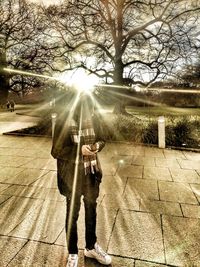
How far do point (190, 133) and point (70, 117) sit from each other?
8.98 metres

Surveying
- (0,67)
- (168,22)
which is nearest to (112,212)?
(168,22)

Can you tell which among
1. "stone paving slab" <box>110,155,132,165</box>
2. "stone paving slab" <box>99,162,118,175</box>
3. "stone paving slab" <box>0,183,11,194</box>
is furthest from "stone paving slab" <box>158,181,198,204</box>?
"stone paving slab" <box>0,183,11,194</box>

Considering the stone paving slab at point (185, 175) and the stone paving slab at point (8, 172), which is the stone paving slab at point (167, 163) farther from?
the stone paving slab at point (8, 172)

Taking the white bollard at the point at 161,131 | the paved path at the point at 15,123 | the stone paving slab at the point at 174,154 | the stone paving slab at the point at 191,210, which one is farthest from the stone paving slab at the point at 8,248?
the paved path at the point at 15,123

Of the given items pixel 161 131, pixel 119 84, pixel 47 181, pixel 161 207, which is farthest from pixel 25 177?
pixel 119 84

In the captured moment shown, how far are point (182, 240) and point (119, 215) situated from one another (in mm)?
1051

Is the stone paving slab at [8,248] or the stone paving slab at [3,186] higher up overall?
the stone paving slab at [3,186]

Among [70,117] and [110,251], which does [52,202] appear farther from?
[70,117]

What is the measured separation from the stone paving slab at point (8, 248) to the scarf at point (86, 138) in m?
1.40

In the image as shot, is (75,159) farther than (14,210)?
No

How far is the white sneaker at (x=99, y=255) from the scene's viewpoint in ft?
9.15

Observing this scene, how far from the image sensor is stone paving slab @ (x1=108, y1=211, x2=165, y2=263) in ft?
9.90

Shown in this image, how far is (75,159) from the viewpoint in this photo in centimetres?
262

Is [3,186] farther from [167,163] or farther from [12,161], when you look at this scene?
[167,163]
